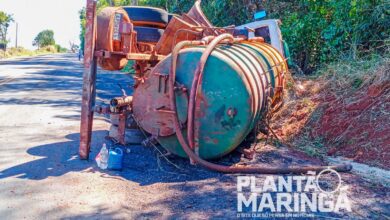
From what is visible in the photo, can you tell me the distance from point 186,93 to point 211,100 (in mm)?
303

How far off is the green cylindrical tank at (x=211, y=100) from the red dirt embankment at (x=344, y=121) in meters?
1.53

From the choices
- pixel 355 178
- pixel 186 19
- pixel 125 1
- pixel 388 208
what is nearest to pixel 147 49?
pixel 186 19

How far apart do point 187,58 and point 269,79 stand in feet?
4.69

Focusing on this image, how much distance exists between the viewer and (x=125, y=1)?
28844 millimetres

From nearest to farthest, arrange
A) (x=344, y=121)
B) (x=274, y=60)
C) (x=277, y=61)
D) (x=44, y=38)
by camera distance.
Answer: (x=344, y=121) < (x=274, y=60) < (x=277, y=61) < (x=44, y=38)

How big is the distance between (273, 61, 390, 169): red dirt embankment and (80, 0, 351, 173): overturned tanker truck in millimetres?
915

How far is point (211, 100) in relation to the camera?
14.8 ft

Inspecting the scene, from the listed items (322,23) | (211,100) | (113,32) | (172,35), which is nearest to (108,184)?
(211,100)

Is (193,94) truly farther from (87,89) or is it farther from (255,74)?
(87,89)

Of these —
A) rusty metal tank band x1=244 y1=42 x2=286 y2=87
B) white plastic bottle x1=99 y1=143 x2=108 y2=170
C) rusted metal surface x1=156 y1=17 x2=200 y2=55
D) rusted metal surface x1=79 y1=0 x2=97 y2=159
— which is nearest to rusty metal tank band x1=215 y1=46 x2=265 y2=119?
rusted metal surface x1=156 y1=17 x2=200 y2=55

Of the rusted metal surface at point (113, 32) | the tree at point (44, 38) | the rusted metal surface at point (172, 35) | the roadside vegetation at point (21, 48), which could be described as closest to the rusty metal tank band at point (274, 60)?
the rusted metal surface at point (172, 35)

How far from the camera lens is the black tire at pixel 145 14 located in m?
6.82

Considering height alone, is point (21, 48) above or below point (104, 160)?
above

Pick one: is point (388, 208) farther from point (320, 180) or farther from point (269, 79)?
point (269, 79)
